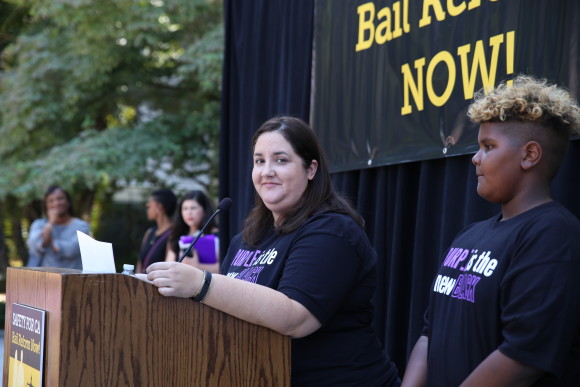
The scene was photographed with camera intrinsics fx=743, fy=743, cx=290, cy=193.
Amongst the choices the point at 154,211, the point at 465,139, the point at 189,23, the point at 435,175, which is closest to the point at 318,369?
the point at 465,139

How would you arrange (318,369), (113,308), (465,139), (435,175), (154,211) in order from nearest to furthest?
(113,308) → (318,369) → (465,139) → (435,175) → (154,211)

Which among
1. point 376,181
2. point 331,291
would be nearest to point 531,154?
point 331,291

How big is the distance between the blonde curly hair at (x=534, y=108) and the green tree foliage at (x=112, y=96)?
7150 mm

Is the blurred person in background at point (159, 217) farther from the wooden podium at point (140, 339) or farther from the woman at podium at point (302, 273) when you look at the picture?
the wooden podium at point (140, 339)

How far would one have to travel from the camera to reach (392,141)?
10.7 ft

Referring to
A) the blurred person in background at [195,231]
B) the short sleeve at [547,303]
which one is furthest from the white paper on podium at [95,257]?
the blurred person in background at [195,231]

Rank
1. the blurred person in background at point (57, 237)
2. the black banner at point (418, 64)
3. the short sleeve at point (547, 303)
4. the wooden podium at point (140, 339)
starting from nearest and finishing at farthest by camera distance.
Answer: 1. the short sleeve at point (547, 303)
2. the wooden podium at point (140, 339)
3. the black banner at point (418, 64)
4. the blurred person in background at point (57, 237)

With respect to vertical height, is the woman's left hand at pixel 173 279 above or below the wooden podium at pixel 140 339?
above

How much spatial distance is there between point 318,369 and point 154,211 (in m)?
4.08

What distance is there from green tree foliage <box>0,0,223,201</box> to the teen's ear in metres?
7.23

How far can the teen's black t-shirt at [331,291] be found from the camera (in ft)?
5.98

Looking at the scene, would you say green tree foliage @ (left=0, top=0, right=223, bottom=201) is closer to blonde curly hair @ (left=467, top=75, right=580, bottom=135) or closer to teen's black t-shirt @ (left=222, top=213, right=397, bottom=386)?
teen's black t-shirt @ (left=222, top=213, right=397, bottom=386)

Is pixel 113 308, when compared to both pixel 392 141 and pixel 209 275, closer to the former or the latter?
pixel 209 275

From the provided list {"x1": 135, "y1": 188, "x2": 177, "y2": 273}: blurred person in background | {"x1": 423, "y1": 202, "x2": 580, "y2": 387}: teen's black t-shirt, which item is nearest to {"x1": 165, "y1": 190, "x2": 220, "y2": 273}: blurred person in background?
{"x1": 135, "y1": 188, "x2": 177, "y2": 273}: blurred person in background
